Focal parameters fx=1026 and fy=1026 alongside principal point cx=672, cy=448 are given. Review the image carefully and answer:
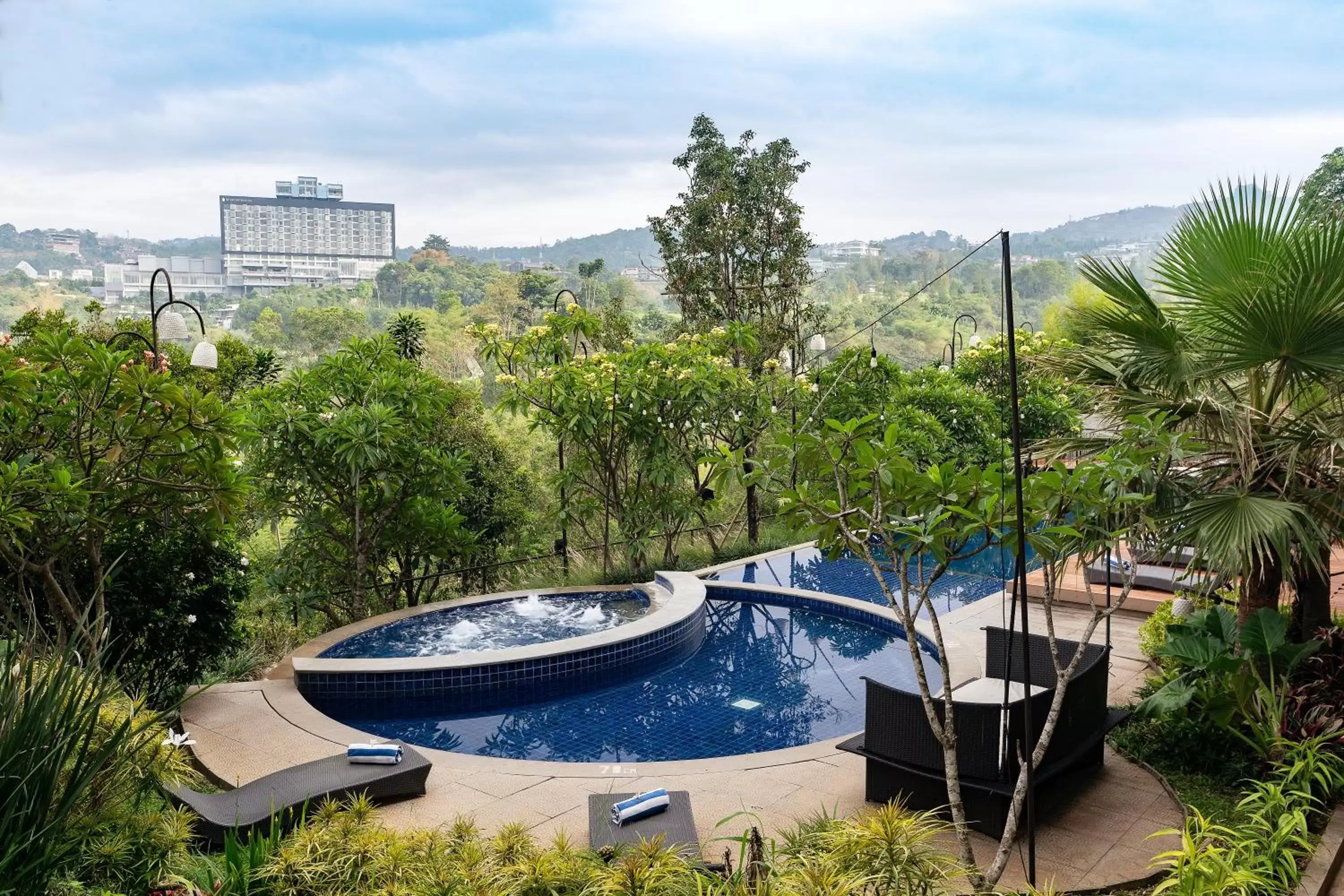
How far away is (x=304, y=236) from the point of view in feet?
240

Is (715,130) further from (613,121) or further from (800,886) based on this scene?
(613,121)

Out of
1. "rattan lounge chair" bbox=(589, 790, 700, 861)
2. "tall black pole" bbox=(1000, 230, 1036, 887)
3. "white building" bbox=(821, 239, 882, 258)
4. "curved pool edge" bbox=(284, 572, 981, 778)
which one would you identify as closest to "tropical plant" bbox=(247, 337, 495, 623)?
"curved pool edge" bbox=(284, 572, 981, 778)

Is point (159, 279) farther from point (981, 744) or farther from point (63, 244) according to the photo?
point (981, 744)

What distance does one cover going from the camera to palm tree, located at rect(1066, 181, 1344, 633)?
16.0ft

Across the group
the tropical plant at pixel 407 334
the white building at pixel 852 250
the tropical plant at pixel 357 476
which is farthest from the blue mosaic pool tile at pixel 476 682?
the white building at pixel 852 250

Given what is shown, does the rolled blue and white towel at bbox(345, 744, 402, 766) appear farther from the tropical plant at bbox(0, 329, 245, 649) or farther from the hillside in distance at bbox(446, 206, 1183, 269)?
the hillside in distance at bbox(446, 206, 1183, 269)

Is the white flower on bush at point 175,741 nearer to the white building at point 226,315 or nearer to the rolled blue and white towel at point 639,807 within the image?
the rolled blue and white towel at point 639,807

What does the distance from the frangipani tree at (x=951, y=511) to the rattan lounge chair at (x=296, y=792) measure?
2.53 m

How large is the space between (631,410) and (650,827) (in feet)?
19.2

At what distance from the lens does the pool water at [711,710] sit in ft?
21.7

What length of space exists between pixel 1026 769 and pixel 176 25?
63.9 meters

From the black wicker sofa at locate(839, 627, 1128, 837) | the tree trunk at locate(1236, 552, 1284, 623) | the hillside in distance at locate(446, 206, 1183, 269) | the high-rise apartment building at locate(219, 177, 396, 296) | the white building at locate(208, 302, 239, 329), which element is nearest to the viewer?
the black wicker sofa at locate(839, 627, 1128, 837)

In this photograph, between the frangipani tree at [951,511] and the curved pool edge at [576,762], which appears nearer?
the frangipani tree at [951,511]

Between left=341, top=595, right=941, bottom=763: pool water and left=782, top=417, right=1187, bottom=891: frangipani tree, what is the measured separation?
2.64m
